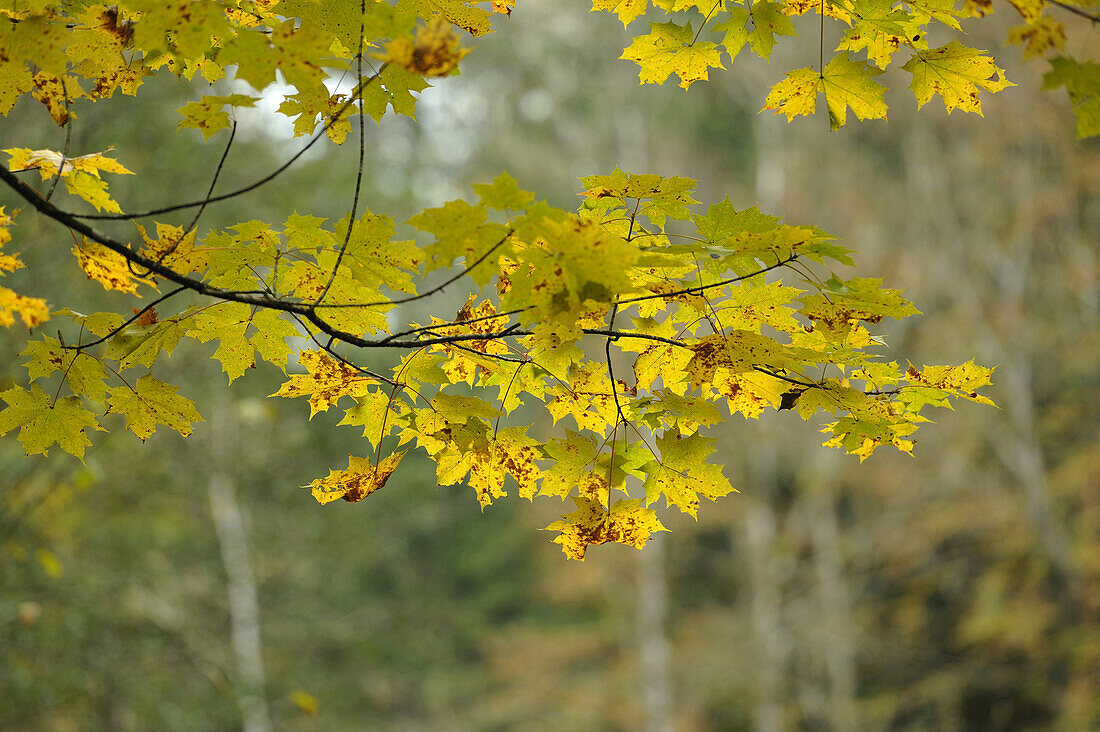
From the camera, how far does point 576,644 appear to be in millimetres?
9352

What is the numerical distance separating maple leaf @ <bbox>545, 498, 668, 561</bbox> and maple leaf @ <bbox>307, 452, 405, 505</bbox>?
11.0 inches

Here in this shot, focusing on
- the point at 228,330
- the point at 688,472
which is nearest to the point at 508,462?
the point at 688,472

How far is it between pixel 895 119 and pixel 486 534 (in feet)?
24.9

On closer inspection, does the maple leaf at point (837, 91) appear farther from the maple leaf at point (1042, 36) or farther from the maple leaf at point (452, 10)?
the maple leaf at point (452, 10)

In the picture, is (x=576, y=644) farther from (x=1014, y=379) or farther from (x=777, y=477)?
(x=1014, y=379)

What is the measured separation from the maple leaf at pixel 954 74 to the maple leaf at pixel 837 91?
60mm

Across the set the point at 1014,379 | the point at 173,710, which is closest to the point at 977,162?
the point at 1014,379

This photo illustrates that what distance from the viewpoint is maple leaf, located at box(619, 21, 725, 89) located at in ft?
4.65

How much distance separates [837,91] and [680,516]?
698 cm

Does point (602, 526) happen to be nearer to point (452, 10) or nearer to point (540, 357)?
point (540, 357)

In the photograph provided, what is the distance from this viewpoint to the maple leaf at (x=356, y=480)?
121 cm

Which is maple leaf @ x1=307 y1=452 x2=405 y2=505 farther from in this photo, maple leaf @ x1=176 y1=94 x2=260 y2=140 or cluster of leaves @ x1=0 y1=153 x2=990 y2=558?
maple leaf @ x1=176 y1=94 x2=260 y2=140

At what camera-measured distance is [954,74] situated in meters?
1.25

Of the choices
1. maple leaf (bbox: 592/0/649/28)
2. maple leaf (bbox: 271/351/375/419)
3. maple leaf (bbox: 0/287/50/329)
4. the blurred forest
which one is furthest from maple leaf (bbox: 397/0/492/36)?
the blurred forest
